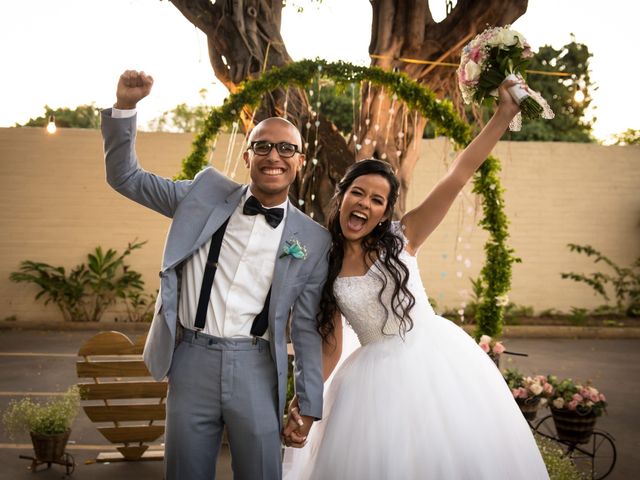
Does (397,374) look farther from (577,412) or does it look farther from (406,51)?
(406,51)

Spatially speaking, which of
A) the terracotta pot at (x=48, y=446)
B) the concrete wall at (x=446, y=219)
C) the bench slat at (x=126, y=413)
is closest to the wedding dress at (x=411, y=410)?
the bench slat at (x=126, y=413)

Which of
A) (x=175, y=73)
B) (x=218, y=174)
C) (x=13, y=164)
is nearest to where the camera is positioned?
(x=218, y=174)

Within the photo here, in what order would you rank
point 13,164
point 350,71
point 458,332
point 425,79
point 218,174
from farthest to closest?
point 13,164
point 425,79
point 350,71
point 458,332
point 218,174

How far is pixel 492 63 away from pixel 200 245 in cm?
171

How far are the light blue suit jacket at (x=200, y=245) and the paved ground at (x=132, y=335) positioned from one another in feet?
7.55

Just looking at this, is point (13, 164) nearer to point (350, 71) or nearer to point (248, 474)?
point (350, 71)

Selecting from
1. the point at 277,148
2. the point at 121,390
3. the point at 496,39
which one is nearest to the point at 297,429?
the point at 277,148

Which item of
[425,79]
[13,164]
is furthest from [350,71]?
[13,164]

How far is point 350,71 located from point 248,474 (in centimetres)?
351

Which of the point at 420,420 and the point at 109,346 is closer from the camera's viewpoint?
the point at 420,420

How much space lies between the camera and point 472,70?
11.3ft

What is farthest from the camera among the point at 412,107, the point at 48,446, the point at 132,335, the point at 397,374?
the point at 132,335

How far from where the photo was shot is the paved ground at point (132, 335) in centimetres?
511

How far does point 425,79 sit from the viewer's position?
24.6 feet
